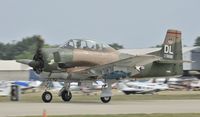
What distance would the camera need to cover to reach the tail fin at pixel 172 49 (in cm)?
3170

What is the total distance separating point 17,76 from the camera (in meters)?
92.8

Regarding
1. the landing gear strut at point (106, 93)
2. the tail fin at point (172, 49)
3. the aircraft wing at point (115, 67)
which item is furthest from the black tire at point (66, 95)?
the tail fin at point (172, 49)

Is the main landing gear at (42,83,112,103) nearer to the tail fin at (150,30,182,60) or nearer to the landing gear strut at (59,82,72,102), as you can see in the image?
the landing gear strut at (59,82,72,102)

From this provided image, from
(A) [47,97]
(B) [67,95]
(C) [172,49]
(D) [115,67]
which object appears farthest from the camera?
(C) [172,49]

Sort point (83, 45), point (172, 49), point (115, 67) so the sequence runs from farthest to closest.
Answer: point (172, 49)
point (83, 45)
point (115, 67)

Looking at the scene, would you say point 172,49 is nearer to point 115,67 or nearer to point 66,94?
point 115,67

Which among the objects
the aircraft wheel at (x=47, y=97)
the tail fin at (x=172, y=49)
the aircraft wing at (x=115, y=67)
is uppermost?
the tail fin at (x=172, y=49)

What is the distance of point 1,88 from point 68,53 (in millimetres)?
20596

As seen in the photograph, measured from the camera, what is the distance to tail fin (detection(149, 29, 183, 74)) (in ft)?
104

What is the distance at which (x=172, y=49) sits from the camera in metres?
32.0

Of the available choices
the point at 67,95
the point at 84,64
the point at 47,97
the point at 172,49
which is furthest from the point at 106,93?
the point at 172,49

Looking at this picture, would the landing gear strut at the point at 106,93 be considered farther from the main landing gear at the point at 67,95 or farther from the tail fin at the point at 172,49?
the tail fin at the point at 172,49

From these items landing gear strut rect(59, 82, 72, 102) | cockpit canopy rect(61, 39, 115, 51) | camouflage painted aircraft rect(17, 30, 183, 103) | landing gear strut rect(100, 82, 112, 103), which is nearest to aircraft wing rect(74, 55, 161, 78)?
camouflage painted aircraft rect(17, 30, 183, 103)

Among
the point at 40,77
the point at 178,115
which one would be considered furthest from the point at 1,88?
the point at 178,115
